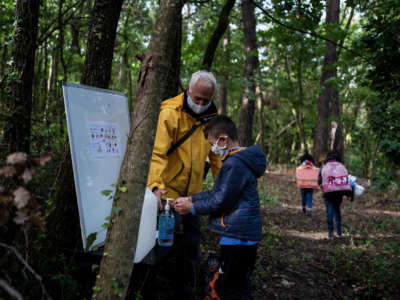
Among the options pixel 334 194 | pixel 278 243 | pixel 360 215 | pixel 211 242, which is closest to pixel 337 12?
pixel 360 215

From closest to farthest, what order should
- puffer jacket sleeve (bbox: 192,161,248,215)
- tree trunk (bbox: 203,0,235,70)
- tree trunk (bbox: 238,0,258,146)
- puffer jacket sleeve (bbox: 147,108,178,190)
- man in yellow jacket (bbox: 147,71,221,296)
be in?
1. puffer jacket sleeve (bbox: 192,161,248,215)
2. puffer jacket sleeve (bbox: 147,108,178,190)
3. man in yellow jacket (bbox: 147,71,221,296)
4. tree trunk (bbox: 203,0,235,70)
5. tree trunk (bbox: 238,0,258,146)

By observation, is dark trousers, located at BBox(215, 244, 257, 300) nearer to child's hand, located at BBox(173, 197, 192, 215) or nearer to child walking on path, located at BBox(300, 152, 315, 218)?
child's hand, located at BBox(173, 197, 192, 215)

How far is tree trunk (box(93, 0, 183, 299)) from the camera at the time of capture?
180 centimetres

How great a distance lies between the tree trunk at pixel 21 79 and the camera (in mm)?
4062

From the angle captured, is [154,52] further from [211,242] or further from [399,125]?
[211,242]

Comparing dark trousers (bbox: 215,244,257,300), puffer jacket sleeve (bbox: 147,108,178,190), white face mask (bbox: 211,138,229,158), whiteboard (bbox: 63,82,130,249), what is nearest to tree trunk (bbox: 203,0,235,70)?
whiteboard (bbox: 63,82,130,249)

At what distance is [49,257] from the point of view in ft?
9.98

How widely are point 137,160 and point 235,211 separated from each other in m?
1.18

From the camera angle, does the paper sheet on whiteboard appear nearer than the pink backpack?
Yes

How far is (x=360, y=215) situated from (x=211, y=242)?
20.4 feet

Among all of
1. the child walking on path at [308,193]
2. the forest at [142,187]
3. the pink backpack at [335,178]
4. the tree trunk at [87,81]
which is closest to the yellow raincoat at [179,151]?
the forest at [142,187]

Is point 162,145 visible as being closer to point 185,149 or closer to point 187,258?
point 185,149

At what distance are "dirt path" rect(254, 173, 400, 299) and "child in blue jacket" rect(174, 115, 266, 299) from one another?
1.31 metres

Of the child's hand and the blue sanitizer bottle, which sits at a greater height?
the child's hand
